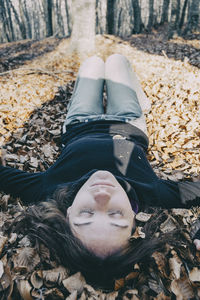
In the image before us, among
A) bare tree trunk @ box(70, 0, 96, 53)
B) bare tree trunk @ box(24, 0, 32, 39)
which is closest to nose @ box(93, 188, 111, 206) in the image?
bare tree trunk @ box(70, 0, 96, 53)

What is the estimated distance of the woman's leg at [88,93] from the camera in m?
3.04

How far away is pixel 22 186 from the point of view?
2.20 metres

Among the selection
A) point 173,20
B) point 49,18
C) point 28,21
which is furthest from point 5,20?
point 173,20

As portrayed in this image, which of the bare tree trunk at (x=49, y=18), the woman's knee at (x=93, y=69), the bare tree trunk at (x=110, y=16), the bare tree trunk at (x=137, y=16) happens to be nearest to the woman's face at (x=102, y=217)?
the woman's knee at (x=93, y=69)

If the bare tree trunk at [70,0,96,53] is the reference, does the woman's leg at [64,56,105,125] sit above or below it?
below

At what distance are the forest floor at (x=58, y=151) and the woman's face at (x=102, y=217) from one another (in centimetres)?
31

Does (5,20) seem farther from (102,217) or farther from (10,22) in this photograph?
(102,217)

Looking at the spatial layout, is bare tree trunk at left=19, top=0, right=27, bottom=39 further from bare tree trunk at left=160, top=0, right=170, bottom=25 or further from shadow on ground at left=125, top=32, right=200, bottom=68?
bare tree trunk at left=160, top=0, right=170, bottom=25

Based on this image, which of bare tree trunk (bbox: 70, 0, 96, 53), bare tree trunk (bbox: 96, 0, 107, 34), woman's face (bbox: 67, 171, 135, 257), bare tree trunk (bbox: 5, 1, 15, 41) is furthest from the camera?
bare tree trunk (bbox: 5, 1, 15, 41)

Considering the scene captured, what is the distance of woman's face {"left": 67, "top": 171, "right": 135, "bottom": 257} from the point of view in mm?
1575

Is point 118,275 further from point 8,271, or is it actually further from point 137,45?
point 137,45

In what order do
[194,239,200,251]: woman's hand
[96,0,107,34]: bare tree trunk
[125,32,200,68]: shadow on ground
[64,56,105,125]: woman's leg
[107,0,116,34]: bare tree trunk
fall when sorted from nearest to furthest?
1. [194,239,200,251]: woman's hand
2. [64,56,105,125]: woman's leg
3. [125,32,200,68]: shadow on ground
4. [107,0,116,34]: bare tree trunk
5. [96,0,107,34]: bare tree trunk

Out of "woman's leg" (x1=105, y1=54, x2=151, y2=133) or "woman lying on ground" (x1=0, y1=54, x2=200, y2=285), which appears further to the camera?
"woman's leg" (x1=105, y1=54, x2=151, y2=133)

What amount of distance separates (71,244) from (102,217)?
0.34m
